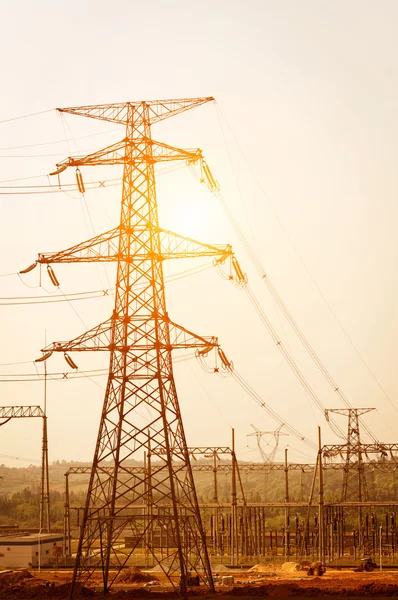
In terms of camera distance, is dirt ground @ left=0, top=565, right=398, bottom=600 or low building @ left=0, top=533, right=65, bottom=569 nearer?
dirt ground @ left=0, top=565, right=398, bottom=600

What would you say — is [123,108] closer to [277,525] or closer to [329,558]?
[329,558]

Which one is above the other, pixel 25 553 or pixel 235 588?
pixel 235 588

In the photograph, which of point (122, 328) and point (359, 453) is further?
point (359, 453)

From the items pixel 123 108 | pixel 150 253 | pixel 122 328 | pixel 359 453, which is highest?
pixel 123 108

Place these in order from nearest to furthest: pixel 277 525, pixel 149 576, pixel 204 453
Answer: pixel 149 576
pixel 204 453
pixel 277 525

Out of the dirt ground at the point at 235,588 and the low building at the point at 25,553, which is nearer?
the dirt ground at the point at 235,588

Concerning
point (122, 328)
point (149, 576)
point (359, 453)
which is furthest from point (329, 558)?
point (122, 328)

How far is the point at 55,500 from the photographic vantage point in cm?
16225

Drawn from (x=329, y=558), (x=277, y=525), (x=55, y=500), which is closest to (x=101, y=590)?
(x=329, y=558)

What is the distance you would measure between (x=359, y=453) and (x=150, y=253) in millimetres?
35252

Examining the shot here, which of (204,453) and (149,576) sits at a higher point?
(204,453)

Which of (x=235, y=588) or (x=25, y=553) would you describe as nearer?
(x=235, y=588)

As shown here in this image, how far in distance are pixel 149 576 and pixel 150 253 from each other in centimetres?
1593

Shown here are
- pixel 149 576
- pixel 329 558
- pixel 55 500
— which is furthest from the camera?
pixel 55 500
